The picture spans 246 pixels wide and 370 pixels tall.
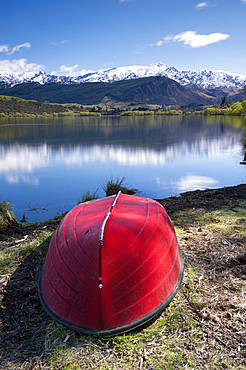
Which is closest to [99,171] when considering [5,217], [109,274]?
[5,217]

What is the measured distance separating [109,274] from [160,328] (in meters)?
1.15

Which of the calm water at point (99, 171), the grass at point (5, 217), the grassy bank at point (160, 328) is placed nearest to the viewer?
the grassy bank at point (160, 328)

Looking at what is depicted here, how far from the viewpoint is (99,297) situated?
10.7 ft

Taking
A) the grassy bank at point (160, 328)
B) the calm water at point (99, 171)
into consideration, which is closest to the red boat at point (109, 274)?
the grassy bank at point (160, 328)

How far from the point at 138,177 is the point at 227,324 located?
530 inches

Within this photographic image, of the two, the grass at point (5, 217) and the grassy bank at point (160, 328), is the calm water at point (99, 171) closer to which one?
the grass at point (5, 217)

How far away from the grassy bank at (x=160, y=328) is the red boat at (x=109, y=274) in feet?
0.73

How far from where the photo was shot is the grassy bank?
312cm

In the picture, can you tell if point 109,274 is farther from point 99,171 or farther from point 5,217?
point 99,171

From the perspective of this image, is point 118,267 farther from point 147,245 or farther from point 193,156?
point 193,156

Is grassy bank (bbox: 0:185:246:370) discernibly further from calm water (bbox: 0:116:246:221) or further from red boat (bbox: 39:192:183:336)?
calm water (bbox: 0:116:246:221)

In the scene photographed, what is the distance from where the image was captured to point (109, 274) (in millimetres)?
3379

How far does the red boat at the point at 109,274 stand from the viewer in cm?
331

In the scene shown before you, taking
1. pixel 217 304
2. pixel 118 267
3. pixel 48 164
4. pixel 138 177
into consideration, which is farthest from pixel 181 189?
pixel 48 164
